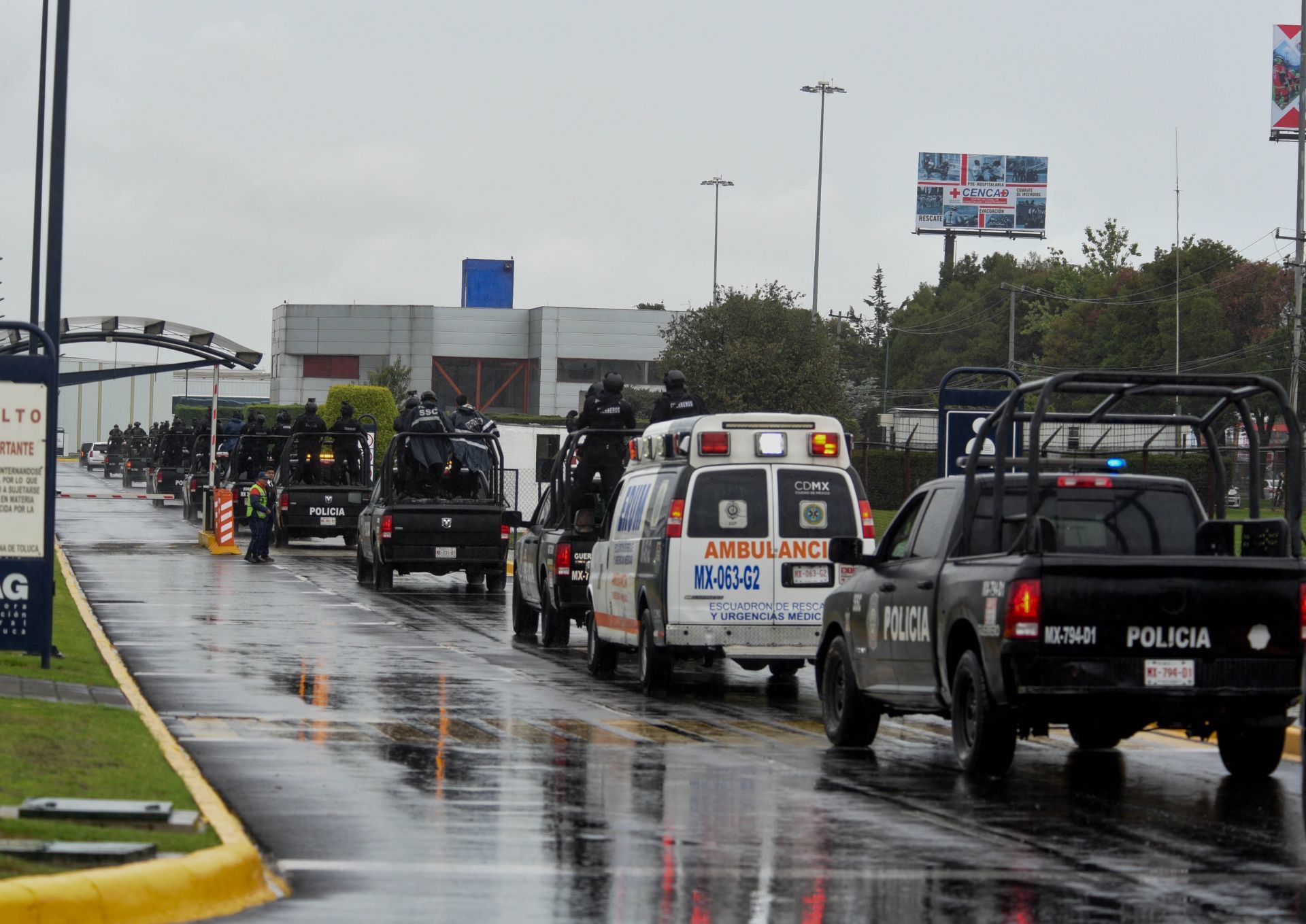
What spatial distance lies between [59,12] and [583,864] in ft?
36.9

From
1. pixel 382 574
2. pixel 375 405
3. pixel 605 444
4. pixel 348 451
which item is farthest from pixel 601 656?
pixel 375 405

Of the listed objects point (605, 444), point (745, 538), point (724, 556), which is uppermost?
point (605, 444)

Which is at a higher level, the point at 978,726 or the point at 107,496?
the point at 107,496

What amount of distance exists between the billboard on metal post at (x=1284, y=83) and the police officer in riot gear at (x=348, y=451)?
178 feet

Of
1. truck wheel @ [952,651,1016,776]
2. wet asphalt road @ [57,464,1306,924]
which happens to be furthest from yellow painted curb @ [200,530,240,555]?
truck wheel @ [952,651,1016,776]

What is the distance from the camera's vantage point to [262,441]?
4653 centimetres

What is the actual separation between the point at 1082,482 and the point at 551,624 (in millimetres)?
10653

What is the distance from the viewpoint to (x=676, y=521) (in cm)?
1634

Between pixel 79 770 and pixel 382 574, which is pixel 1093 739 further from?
pixel 382 574

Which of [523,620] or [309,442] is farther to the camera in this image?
[309,442]

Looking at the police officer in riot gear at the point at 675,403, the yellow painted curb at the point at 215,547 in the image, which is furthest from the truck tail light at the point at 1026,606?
the yellow painted curb at the point at 215,547

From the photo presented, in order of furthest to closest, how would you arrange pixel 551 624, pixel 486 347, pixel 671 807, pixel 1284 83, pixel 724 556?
1. pixel 486 347
2. pixel 1284 83
3. pixel 551 624
4. pixel 724 556
5. pixel 671 807

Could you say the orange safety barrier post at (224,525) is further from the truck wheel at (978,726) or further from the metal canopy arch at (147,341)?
the truck wheel at (978,726)

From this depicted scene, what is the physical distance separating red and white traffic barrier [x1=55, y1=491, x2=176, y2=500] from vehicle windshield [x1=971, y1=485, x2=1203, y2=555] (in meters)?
57.2
